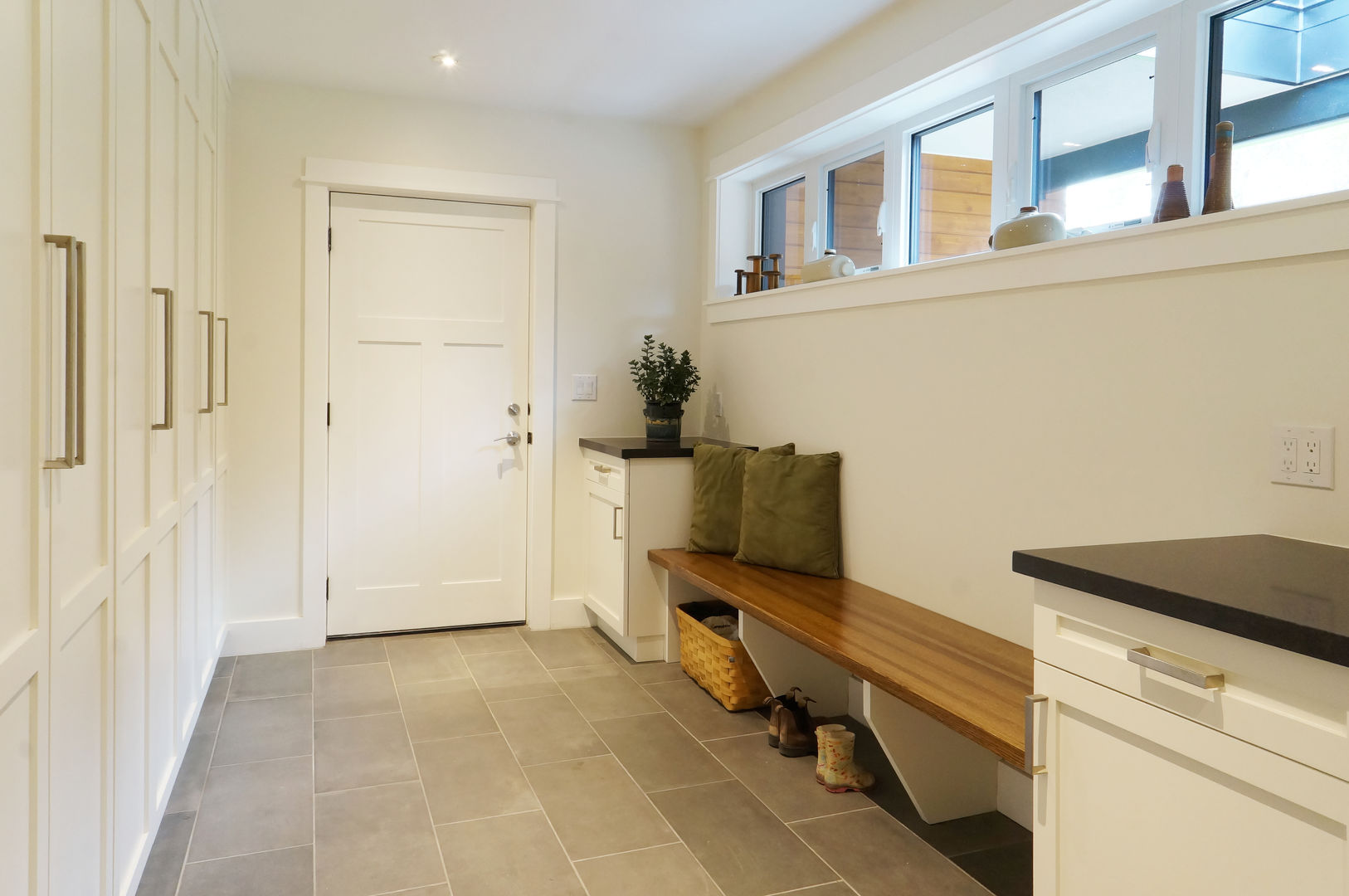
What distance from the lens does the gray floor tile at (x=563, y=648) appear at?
3.80 m

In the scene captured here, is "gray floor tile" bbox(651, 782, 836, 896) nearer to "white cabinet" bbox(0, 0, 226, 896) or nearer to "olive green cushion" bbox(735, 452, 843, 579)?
"olive green cushion" bbox(735, 452, 843, 579)

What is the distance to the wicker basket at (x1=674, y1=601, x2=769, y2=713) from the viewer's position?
10.5 feet

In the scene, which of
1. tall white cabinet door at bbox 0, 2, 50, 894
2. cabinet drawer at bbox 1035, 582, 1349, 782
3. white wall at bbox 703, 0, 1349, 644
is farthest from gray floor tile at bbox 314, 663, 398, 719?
cabinet drawer at bbox 1035, 582, 1349, 782

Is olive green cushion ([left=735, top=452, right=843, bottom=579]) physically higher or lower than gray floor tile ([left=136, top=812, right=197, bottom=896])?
higher

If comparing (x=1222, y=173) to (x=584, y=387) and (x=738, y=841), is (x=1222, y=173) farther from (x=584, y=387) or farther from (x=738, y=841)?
(x=584, y=387)

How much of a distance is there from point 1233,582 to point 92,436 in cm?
184

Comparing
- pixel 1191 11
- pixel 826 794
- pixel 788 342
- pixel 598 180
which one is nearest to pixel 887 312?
pixel 788 342

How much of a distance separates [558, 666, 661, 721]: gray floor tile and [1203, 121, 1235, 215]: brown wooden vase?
2.28 meters

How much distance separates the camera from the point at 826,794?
257 centimetres

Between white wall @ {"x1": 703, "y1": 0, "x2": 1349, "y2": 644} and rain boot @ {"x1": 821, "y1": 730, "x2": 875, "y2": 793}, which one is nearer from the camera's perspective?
white wall @ {"x1": 703, "y1": 0, "x2": 1349, "y2": 644}

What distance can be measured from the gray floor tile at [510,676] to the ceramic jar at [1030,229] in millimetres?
2196

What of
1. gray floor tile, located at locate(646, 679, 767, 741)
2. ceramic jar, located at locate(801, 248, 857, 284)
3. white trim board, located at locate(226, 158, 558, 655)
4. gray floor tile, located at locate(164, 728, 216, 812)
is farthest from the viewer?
white trim board, located at locate(226, 158, 558, 655)

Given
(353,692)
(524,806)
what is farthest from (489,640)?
(524,806)

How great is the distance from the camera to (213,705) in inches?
127
